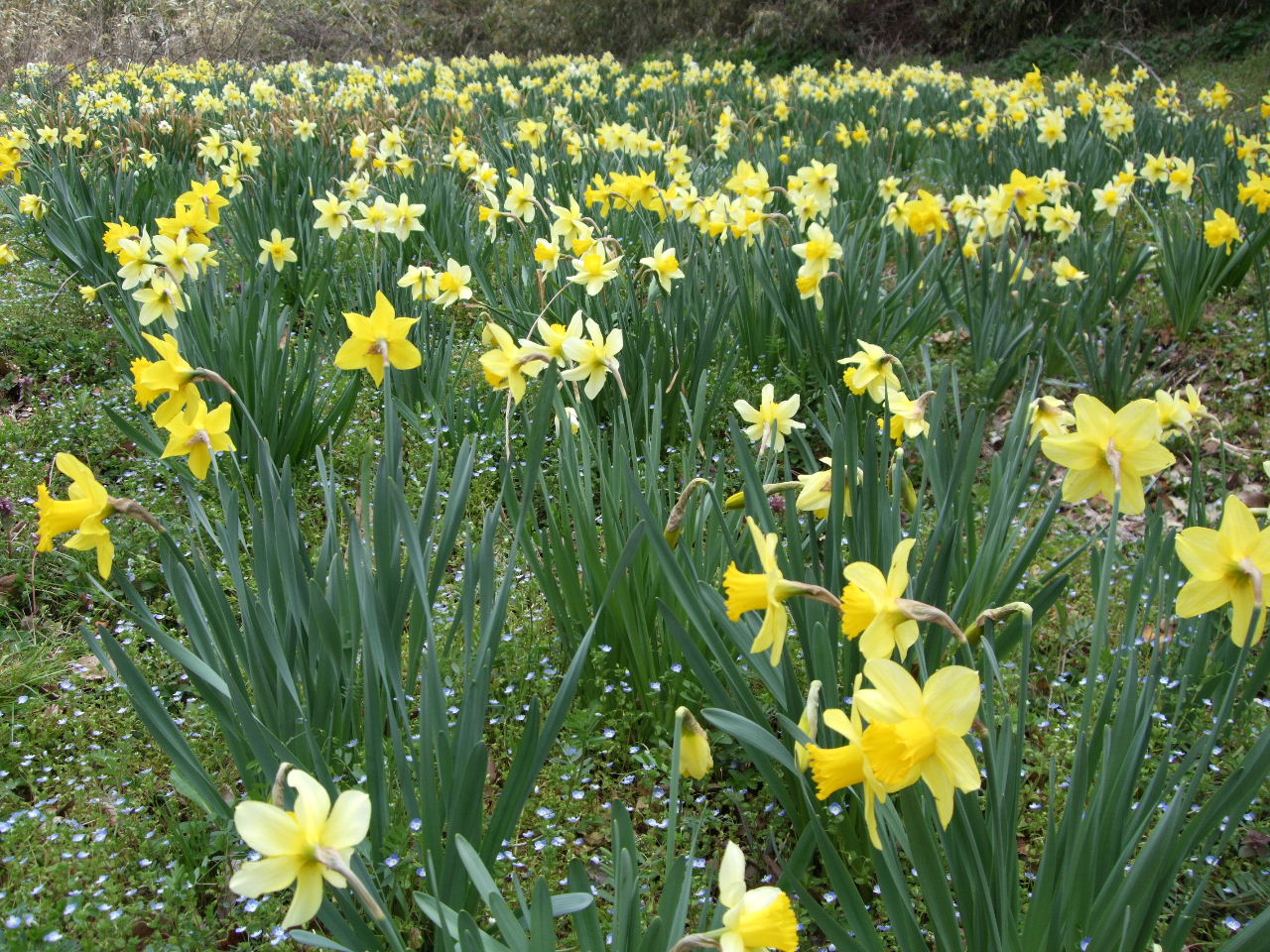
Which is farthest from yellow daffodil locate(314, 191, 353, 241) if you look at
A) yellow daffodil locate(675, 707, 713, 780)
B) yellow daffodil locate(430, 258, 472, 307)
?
yellow daffodil locate(675, 707, 713, 780)

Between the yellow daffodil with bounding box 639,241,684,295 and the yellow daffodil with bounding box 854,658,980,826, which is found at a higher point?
the yellow daffodil with bounding box 639,241,684,295

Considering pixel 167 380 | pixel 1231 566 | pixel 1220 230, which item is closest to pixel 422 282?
pixel 167 380

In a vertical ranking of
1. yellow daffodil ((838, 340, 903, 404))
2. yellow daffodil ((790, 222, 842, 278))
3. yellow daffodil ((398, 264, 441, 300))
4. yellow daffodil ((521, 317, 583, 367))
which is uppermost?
yellow daffodil ((398, 264, 441, 300))

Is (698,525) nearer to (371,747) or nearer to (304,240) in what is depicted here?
(371,747)

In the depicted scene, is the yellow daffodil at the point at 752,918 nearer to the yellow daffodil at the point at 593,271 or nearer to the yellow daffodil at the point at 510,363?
the yellow daffodil at the point at 510,363

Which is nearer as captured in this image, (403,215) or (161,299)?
(161,299)

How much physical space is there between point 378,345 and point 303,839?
1007 mm

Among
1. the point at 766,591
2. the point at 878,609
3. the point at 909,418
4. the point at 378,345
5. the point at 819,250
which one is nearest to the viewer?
the point at 878,609

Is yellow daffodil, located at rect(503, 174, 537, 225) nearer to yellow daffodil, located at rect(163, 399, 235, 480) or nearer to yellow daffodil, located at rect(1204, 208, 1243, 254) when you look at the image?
yellow daffodil, located at rect(163, 399, 235, 480)

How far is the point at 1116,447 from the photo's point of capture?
1241mm

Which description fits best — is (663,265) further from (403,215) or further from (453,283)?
(403,215)

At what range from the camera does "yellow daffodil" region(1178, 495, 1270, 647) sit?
3.55 ft

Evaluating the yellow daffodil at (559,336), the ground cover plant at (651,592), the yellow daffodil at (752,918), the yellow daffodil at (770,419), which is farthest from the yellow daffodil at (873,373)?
the yellow daffodil at (752,918)

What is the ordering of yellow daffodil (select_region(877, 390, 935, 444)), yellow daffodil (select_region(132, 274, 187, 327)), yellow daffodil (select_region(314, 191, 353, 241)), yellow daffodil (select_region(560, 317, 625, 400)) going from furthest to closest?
yellow daffodil (select_region(314, 191, 353, 241)) → yellow daffodil (select_region(132, 274, 187, 327)) → yellow daffodil (select_region(560, 317, 625, 400)) → yellow daffodil (select_region(877, 390, 935, 444))
